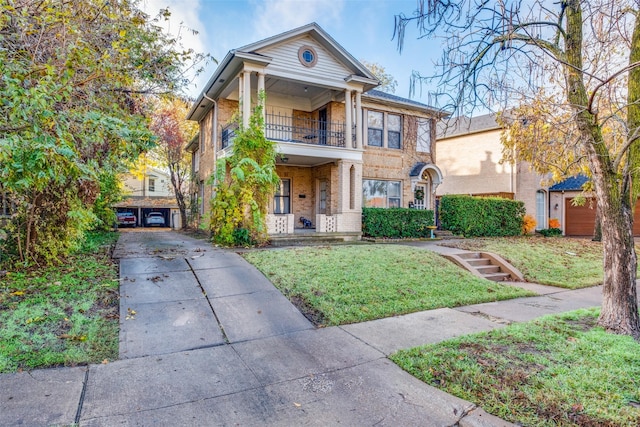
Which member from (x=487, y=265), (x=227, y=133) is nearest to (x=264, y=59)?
(x=227, y=133)

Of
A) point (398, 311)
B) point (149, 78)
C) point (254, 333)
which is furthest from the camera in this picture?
point (149, 78)

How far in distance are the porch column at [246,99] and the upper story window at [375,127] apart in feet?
20.0

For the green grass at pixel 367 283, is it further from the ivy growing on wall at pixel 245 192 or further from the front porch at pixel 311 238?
the front porch at pixel 311 238

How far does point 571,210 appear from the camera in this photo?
2191 centimetres

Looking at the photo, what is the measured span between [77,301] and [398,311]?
5.10 meters

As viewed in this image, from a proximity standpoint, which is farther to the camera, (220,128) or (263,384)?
(220,128)

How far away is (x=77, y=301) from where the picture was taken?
563 centimetres

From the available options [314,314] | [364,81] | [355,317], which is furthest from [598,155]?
[364,81]

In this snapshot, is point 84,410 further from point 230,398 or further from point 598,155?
point 598,155

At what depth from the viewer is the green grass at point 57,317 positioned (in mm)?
4098

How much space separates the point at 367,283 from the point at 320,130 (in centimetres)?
907

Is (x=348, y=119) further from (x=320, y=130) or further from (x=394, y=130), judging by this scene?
(x=394, y=130)

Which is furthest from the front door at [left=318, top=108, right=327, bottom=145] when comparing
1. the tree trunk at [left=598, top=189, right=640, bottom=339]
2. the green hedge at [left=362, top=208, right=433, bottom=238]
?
the tree trunk at [left=598, top=189, right=640, bottom=339]

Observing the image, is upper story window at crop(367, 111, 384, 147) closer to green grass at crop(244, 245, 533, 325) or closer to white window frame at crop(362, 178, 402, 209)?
white window frame at crop(362, 178, 402, 209)
